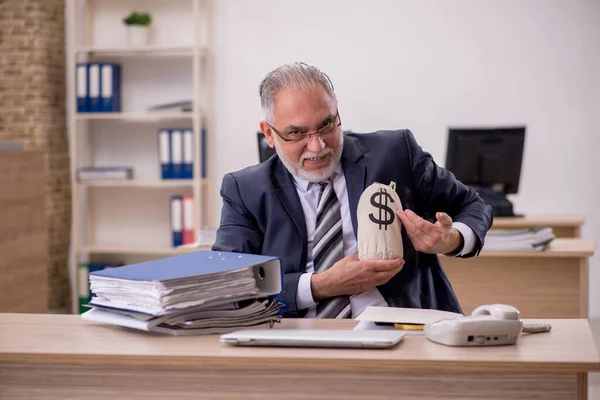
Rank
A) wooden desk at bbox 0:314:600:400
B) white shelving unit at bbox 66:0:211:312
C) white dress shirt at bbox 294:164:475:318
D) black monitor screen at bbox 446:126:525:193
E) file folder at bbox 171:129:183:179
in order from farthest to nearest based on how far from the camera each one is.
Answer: white shelving unit at bbox 66:0:211:312, file folder at bbox 171:129:183:179, black monitor screen at bbox 446:126:525:193, white dress shirt at bbox 294:164:475:318, wooden desk at bbox 0:314:600:400

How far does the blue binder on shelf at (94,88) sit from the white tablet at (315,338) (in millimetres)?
4723

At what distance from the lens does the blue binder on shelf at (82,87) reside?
5.98 meters

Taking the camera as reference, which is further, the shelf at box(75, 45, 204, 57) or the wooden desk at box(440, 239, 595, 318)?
the shelf at box(75, 45, 204, 57)

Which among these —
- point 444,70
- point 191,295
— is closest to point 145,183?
point 444,70

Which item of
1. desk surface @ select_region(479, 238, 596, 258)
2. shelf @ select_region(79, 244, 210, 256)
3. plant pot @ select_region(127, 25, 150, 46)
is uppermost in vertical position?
plant pot @ select_region(127, 25, 150, 46)

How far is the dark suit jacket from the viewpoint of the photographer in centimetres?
220

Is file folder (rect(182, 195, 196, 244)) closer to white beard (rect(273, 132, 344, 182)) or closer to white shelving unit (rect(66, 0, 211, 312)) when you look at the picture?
white shelving unit (rect(66, 0, 211, 312))

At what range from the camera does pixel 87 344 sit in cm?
161

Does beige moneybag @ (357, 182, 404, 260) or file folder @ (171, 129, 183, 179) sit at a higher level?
file folder @ (171, 129, 183, 179)

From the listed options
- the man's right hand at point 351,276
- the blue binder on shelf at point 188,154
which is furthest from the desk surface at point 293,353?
the blue binder on shelf at point 188,154

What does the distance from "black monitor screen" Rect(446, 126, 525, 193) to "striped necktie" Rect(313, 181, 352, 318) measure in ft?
9.34

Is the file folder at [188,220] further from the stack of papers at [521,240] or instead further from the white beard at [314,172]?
the white beard at [314,172]

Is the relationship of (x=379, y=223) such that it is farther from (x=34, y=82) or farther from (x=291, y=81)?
(x=34, y=82)

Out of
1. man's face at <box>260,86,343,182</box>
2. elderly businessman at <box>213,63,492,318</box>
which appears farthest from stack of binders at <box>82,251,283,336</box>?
man's face at <box>260,86,343,182</box>
